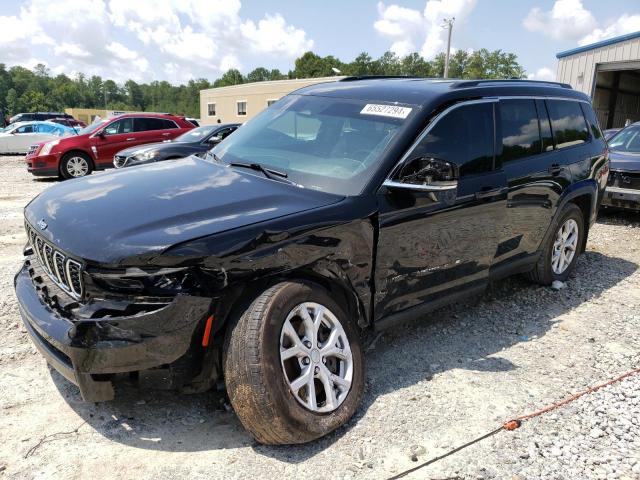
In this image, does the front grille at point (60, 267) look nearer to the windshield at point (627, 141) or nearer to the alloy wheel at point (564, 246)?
the alloy wheel at point (564, 246)

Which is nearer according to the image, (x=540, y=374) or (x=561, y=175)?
(x=540, y=374)

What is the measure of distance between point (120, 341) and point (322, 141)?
6.29ft

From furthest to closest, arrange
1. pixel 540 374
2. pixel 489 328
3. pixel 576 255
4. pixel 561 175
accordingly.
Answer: pixel 576 255 → pixel 561 175 → pixel 489 328 → pixel 540 374

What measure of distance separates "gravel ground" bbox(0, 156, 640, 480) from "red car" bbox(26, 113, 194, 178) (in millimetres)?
9140

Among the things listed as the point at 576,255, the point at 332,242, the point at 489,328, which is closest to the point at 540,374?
the point at 489,328

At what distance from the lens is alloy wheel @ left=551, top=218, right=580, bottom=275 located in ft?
17.2

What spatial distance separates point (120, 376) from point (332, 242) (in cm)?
130

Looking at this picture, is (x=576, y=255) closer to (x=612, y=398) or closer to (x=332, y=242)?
(x=612, y=398)

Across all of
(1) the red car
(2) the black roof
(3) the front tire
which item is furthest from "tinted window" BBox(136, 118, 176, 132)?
(3) the front tire

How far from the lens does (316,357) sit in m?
2.86

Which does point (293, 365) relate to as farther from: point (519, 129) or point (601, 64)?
point (601, 64)

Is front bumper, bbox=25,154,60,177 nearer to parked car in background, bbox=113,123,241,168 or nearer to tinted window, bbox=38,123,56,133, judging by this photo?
parked car in background, bbox=113,123,241,168

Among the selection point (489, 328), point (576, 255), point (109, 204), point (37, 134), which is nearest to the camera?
point (109, 204)

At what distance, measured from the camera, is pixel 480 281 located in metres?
4.07
